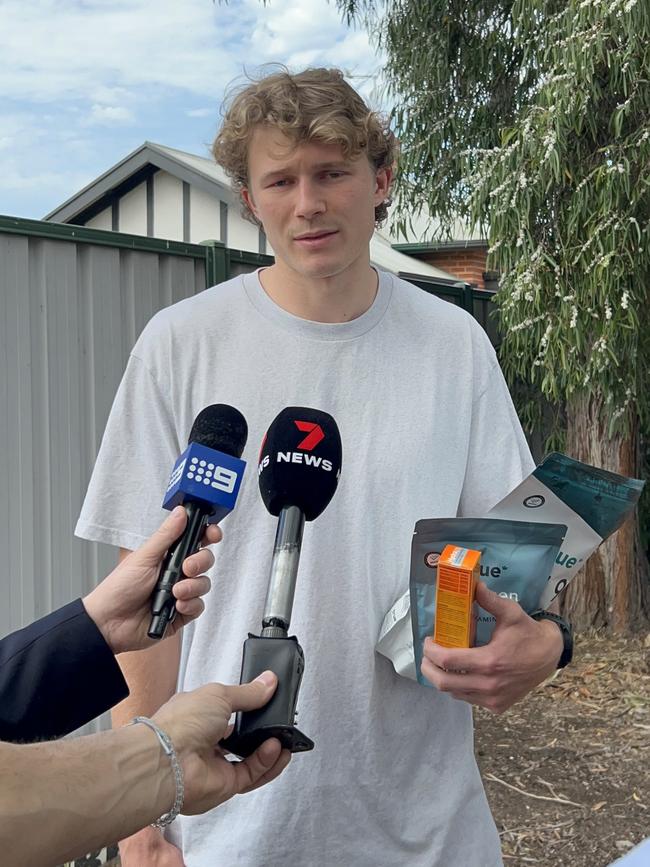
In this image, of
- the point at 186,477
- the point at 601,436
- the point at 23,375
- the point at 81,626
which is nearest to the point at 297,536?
the point at 186,477

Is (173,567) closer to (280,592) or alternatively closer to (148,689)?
(280,592)

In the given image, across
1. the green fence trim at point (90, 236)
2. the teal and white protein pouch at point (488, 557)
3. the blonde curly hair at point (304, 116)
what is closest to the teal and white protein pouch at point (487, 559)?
the teal and white protein pouch at point (488, 557)

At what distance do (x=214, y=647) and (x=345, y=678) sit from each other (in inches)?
10.1

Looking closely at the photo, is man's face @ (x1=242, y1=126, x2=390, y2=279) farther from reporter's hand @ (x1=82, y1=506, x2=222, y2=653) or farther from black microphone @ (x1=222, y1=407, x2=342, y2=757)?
A: reporter's hand @ (x1=82, y1=506, x2=222, y2=653)

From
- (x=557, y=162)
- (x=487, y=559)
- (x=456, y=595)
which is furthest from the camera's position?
(x=557, y=162)

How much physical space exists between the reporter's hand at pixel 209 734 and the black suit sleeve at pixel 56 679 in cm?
30

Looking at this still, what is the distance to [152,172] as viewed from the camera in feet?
46.8

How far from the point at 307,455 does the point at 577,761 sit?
4201 millimetres

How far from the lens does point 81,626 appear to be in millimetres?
1564

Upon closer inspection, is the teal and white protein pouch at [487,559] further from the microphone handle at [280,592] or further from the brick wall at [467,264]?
the brick wall at [467,264]

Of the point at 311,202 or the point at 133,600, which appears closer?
the point at 133,600

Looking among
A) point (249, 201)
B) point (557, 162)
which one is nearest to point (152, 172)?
point (557, 162)

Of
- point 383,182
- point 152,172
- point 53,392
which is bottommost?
point 53,392

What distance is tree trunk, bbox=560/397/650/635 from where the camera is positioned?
655 cm
